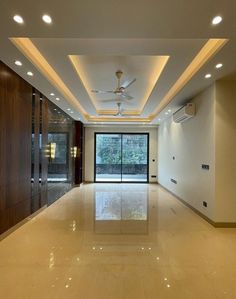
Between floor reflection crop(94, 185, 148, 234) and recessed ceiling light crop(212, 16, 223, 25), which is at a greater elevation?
recessed ceiling light crop(212, 16, 223, 25)

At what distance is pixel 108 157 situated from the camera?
45.3 ft

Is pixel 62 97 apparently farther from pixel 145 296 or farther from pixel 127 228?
pixel 145 296

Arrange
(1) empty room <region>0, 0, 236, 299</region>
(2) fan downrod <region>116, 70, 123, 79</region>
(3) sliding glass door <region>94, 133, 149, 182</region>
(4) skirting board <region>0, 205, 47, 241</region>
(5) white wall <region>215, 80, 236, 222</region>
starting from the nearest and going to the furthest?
(1) empty room <region>0, 0, 236, 299</region>, (4) skirting board <region>0, 205, 47, 241</region>, (5) white wall <region>215, 80, 236, 222</region>, (2) fan downrod <region>116, 70, 123, 79</region>, (3) sliding glass door <region>94, 133, 149, 182</region>

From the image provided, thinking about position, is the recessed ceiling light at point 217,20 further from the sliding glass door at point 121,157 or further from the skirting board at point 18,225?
the sliding glass door at point 121,157

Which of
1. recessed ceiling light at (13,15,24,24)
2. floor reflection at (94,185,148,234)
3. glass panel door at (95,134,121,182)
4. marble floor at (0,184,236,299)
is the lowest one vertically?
floor reflection at (94,185,148,234)

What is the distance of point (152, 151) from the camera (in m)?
13.7

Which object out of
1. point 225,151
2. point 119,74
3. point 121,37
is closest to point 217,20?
point 121,37

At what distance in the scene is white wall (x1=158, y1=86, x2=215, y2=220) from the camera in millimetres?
5531

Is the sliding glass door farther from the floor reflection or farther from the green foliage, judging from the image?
the floor reflection

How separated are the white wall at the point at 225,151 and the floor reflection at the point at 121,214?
5.82 ft

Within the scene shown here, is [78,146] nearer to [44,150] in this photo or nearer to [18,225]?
[44,150]

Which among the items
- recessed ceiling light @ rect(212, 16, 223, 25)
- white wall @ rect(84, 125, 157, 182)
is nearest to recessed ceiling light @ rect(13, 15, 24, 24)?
recessed ceiling light @ rect(212, 16, 223, 25)

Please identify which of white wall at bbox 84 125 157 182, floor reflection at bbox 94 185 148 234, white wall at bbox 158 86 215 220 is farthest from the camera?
white wall at bbox 84 125 157 182

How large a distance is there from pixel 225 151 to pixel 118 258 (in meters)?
3.29
